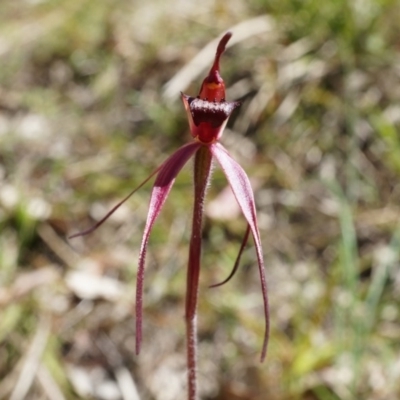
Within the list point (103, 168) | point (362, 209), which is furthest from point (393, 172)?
point (103, 168)

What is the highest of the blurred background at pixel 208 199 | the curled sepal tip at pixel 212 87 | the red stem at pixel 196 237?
the curled sepal tip at pixel 212 87

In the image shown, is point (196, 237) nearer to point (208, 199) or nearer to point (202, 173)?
point (202, 173)

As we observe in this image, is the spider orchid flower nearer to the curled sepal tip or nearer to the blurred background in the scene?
the curled sepal tip

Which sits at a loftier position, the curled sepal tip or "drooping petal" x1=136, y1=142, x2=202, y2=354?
the curled sepal tip

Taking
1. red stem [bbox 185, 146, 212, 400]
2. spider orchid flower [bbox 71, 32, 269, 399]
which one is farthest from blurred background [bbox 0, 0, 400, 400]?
spider orchid flower [bbox 71, 32, 269, 399]

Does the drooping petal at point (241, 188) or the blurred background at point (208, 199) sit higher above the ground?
the drooping petal at point (241, 188)

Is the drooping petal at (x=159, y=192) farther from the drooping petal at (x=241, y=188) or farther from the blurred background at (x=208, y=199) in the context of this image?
the blurred background at (x=208, y=199)

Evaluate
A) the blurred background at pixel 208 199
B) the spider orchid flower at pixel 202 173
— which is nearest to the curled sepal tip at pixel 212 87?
the spider orchid flower at pixel 202 173

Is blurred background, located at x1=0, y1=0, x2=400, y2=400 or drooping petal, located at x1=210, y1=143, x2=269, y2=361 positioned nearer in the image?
drooping petal, located at x1=210, y1=143, x2=269, y2=361
